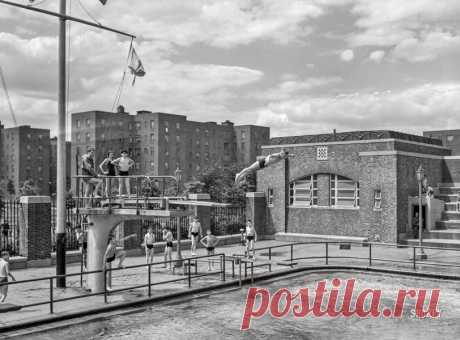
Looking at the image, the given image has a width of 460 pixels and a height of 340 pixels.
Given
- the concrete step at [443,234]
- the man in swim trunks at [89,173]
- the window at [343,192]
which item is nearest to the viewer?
the man in swim trunks at [89,173]

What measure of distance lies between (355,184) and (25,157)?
328 ft

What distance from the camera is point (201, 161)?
Result: 10856 centimetres

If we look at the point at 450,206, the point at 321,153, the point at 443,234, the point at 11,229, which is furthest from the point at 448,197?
the point at 11,229

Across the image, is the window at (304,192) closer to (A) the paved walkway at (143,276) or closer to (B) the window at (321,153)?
(B) the window at (321,153)

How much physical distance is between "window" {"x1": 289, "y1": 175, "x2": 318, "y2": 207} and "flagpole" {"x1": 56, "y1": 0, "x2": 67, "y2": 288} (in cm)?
1958

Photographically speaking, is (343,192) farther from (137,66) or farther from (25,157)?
(25,157)

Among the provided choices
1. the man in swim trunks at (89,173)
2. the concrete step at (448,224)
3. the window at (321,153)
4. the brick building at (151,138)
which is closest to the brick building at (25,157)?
the brick building at (151,138)

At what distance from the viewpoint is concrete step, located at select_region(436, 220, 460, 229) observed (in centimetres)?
3138

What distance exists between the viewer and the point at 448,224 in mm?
31484

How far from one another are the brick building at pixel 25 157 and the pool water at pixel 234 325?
10697 centimetres

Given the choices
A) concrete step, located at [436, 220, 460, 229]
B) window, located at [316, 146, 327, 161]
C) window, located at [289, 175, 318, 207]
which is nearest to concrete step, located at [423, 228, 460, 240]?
concrete step, located at [436, 220, 460, 229]

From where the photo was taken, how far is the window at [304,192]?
1328 inches

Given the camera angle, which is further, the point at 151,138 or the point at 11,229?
the point at 151,138

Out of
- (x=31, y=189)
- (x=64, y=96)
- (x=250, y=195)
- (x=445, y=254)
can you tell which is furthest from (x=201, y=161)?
(x=64, y=96)
